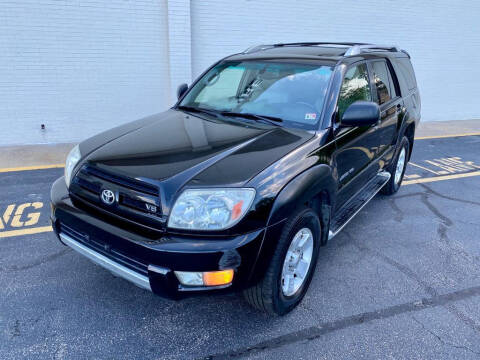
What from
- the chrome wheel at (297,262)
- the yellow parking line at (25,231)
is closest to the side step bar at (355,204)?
the chrome wheel at (297,262)

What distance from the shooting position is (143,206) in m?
2.20

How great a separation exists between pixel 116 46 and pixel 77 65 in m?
0.79

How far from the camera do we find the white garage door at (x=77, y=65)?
20.6 ft

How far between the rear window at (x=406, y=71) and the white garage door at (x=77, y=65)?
14.6ft

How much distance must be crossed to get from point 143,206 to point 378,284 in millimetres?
2123

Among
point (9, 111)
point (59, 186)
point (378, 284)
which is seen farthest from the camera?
point (9, 111)

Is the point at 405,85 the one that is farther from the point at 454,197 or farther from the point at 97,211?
the point at 97,211

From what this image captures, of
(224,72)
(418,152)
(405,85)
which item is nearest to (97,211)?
(224,72)

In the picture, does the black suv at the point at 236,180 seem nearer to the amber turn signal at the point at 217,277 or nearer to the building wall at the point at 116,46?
the amber turn signal at the point at 217,277

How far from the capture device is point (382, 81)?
408 cm

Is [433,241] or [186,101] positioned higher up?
[186,101]

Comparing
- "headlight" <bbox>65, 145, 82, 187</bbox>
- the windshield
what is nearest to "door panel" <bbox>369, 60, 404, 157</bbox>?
the windshield

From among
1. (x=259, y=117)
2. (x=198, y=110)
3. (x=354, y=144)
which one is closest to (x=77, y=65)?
(x=198, y=110)

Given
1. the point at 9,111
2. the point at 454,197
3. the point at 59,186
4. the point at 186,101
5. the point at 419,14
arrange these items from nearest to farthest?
the point at 59,186 → the point at 186,101 → the point at 454,197 → the point at 9,111 → the point at 419,14
